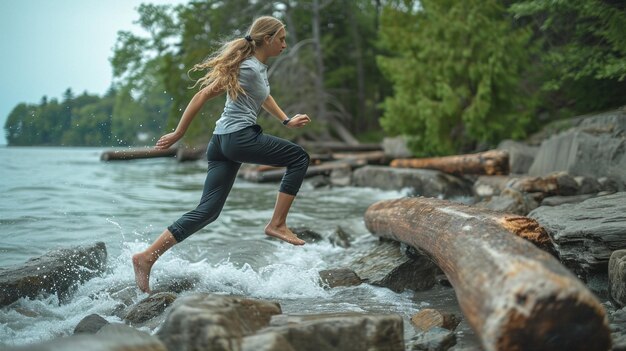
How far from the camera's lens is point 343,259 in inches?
266

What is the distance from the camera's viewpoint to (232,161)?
501 cm

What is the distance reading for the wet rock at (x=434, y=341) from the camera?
349 centimetres

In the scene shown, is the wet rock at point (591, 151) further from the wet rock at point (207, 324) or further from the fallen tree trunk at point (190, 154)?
the fallen tree trunk at point (190, 154)

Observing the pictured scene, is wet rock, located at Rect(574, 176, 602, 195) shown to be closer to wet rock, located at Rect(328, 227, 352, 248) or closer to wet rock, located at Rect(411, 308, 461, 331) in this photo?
wet rock, located at Rect(328, 227, 352, 248)

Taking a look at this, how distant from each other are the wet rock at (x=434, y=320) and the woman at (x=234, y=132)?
1.67m

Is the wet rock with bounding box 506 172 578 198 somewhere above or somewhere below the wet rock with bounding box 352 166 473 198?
above

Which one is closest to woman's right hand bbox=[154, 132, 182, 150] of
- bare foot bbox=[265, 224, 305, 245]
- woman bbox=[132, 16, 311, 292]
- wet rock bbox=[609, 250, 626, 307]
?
woman bbox=[132, 16, 311, 292]

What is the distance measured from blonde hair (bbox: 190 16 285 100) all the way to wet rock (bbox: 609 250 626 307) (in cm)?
330

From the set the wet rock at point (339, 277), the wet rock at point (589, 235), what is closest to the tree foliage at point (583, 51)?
the wet rock at point (589, 235)

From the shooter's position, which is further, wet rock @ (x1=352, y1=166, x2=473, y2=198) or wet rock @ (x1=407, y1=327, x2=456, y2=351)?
wet rock @ (x1=352, y1=166, x2=473, y2=198)

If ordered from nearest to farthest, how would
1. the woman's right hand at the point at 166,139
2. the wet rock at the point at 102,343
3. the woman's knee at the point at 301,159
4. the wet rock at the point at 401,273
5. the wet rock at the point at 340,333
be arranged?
the wet rock at the point at 102,343, the wet rock at the point at 340,333, the woman's right hand at the point at 166,139, the woman's knee at the point at 301,159, the wet rock at the point at 401,273

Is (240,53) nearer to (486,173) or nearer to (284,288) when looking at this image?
(284,288)

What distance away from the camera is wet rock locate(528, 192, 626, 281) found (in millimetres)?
4648

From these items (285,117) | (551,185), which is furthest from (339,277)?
(551,185)
